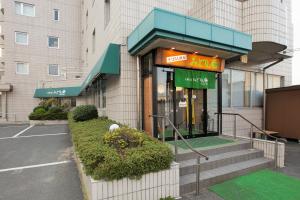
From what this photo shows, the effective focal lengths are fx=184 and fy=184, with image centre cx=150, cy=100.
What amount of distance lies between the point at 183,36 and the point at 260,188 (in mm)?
4381

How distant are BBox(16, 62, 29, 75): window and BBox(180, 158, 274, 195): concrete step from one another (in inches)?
836

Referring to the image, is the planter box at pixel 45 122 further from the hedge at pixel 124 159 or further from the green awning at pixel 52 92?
the hedge at pixel 124 159

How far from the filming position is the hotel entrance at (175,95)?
6254 mm

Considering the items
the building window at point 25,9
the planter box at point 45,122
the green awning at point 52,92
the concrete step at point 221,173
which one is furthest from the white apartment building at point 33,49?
the concrete step at point 221,173

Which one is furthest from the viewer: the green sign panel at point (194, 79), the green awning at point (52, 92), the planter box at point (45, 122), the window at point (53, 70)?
the window at point (53, 70)

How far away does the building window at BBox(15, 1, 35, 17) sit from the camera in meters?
19.2

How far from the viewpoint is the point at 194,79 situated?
277 inches

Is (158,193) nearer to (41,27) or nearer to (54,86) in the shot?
(54,86)

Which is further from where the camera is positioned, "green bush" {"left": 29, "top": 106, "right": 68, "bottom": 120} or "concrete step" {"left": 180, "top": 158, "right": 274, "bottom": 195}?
"green bush" {"left": 29, "top": 106, "right": 68, "bottom": 120}

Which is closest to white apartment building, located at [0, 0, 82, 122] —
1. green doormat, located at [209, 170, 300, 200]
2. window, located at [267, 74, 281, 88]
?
window, located at [267, 74, 281, 88]

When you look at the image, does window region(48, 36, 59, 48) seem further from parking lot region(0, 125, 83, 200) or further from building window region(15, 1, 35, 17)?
parking lot region(0, 125, 83, 200)

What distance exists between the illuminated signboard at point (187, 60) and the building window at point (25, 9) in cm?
2050

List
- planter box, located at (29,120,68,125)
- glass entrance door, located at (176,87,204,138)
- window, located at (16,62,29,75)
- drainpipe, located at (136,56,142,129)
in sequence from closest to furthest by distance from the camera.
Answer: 1. drainpipe, located at (136,56,142,129)
2. glass entrance door, located at (176,87,204,138)
3. planter box, located at (29,120,68,125)
4. window, located at (16,62,29,75)

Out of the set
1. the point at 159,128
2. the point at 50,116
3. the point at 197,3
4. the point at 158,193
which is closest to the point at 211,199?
the point at 158,193
